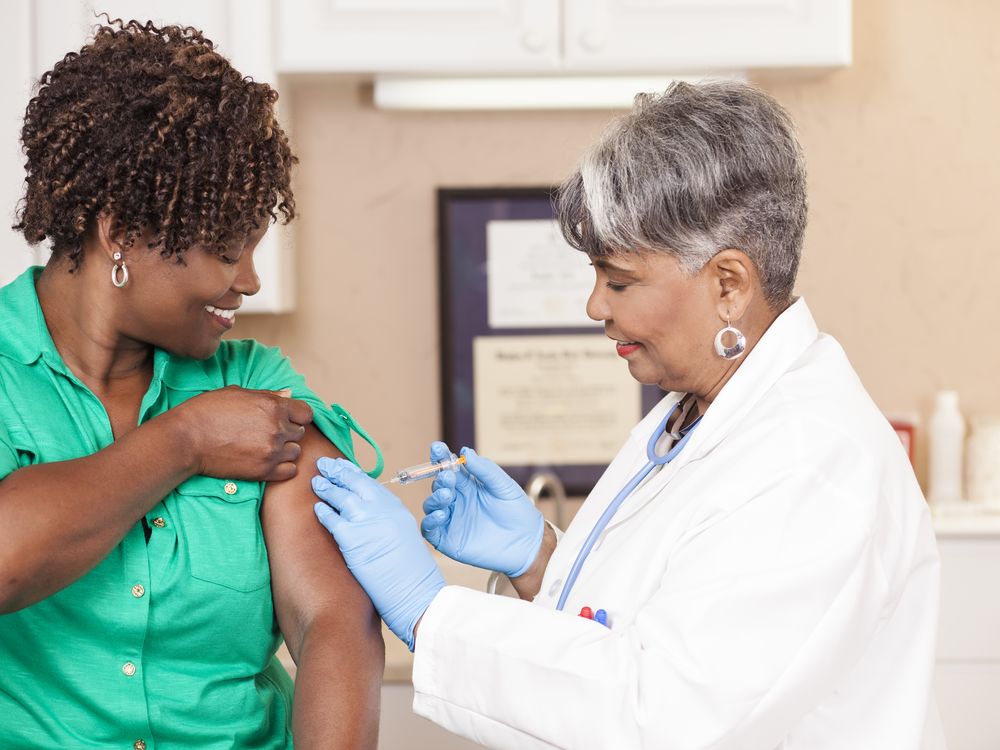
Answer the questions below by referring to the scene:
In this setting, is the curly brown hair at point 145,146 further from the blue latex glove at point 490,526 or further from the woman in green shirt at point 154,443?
the blue latex glove at point 490,526

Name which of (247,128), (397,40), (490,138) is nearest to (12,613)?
(247,128)

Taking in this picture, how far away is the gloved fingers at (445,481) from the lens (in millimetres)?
1480

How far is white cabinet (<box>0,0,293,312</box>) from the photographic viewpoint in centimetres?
212

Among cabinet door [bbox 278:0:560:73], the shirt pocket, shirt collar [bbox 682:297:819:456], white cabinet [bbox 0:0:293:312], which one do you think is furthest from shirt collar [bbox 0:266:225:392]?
cabinet door [bbox 278:0:560:73]

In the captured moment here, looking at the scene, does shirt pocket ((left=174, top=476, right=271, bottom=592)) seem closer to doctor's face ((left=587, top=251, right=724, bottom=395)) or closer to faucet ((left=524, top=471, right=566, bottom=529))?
doctor's face ((left=587, top=251, right=724, bottom=395))

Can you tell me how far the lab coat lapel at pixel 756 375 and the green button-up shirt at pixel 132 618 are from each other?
1.63 ft

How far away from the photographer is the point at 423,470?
4.59 ft

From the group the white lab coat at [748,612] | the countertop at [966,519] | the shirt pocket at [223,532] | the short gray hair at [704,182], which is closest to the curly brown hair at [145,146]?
the shirt pocket at [223,532]

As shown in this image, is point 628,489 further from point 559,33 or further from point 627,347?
point 559,33

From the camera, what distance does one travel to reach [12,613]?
1.09m

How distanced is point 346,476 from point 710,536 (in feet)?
1.39

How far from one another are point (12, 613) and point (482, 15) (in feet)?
5.04

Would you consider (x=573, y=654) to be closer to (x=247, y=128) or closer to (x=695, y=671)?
A: (x=695, y=671)

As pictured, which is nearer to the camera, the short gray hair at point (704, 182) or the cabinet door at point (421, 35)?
the short gray hair at point (704, 182)
